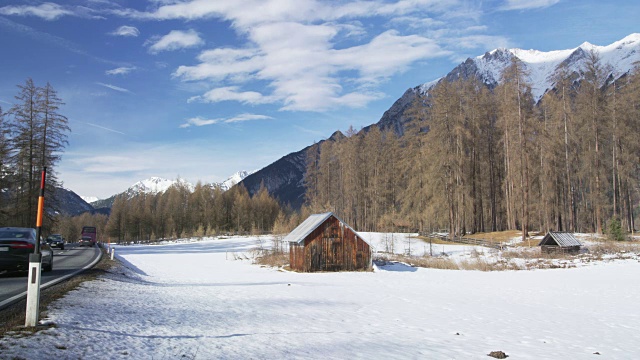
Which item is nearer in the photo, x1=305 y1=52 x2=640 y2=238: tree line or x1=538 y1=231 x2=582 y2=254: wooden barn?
x1=538 y1=231 x2=582 y2=254: wooden barn

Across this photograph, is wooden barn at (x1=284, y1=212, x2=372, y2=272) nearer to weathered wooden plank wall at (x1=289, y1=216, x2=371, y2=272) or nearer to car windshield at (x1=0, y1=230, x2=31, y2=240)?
weathered wooden plank wall at (x1=289, y1=216, x2=371, y2=272)

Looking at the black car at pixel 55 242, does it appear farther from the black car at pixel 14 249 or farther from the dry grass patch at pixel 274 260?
the black car at pixel 14 249

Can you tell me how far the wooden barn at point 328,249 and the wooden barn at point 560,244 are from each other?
1590 centimetres

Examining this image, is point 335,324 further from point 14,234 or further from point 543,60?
point 543,60

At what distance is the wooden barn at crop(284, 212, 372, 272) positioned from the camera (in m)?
30.2

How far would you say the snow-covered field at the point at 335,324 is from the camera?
23.2 ft

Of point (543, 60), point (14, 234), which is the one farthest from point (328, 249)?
point (543, 60)

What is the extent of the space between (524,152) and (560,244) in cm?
1019

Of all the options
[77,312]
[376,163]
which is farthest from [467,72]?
[77,312]

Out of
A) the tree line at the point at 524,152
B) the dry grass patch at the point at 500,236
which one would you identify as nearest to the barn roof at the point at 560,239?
the tree line at the point at 524,152

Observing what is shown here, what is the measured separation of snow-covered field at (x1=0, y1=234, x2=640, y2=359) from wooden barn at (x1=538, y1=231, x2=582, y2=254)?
1407 centimetres

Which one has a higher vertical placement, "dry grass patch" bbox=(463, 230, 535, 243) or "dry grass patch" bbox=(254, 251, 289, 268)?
"dry grass patch" bbox=(463, 230, 535, 243)

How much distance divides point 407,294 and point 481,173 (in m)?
38.2

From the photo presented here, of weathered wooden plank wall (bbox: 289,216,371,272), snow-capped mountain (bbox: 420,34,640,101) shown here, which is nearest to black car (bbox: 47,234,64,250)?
weathered wooden plank wall (bbox: 289,216,371,272)
